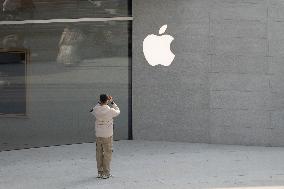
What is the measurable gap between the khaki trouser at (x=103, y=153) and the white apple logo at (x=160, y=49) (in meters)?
4.75

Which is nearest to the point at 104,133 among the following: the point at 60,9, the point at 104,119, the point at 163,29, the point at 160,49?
the point at 104,119

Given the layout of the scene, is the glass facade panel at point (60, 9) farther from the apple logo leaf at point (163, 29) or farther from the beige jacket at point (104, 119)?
the beige jacket at point (104, 119)

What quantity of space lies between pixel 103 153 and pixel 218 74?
5.03 m

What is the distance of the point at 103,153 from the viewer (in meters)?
9.45

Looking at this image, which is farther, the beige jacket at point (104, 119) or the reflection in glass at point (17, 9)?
the reflection in glass at point (17, 9)

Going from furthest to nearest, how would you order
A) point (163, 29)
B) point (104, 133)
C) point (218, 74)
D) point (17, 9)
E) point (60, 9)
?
point (163, 29)
point (60, 9)
point (218, 74)
point (17, 9)
point (104, 133)

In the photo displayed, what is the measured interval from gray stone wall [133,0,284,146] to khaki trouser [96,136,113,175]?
446 cm

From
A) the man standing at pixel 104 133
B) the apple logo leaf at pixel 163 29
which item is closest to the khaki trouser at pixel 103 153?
the man standing at pixel 104 133

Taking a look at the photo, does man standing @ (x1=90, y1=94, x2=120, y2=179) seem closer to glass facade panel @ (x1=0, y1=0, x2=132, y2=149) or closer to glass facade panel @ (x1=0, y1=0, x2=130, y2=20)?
glass facade panel @ (x1=0, y1=0, x2=132, y2=149)

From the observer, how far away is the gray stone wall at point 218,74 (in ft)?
43.6

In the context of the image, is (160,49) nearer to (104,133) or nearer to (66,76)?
(66,76)

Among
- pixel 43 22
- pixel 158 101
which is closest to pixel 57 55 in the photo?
pixel 43 22

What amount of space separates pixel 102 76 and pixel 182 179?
5204 mm

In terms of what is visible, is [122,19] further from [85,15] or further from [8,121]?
[8,121]
